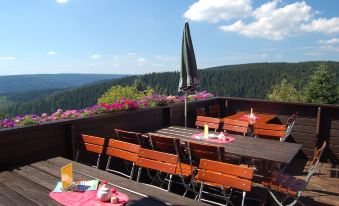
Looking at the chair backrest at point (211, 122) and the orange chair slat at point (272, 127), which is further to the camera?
the chair backrest at point (211, 122)

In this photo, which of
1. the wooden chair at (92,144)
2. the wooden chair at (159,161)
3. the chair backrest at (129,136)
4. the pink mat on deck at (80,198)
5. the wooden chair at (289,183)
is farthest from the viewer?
the chair backrest at (129,136)

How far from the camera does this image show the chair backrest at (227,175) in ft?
8.05

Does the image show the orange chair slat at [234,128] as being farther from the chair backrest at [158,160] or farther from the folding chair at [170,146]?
the chair backrest at [158,160]

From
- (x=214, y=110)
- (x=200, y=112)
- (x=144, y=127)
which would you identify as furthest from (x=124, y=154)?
(x=214, y=110)

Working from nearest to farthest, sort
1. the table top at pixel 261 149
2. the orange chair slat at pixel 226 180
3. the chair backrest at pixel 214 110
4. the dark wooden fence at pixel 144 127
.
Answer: the orange chair slat at pixel 226 180 < the table top at pixel 261 149 < the dark wooden fence at pixel 144 127 < the chair backrest at pixel 214 110

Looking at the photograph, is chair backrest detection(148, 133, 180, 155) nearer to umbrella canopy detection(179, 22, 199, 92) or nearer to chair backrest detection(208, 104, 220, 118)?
umbrella canopy detection(179, 22, 199, 92)

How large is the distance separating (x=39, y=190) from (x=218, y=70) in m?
64.0

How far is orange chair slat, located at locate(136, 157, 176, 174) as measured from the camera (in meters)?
Result: 2.87

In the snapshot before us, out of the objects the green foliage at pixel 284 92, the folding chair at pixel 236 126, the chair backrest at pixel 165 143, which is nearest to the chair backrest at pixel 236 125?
the folding chair at pixel 236 126

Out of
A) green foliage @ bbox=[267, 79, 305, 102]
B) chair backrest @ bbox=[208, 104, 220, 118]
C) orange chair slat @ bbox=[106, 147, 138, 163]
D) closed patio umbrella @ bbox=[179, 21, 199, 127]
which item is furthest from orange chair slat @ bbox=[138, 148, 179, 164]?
green foliage @ bbox=[267, 79, 305, 102]

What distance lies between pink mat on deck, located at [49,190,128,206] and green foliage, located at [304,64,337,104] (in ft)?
109

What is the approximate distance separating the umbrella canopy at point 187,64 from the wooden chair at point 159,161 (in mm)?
2376

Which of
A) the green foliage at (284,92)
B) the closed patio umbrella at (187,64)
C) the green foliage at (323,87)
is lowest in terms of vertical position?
the green foliage at (284,92)

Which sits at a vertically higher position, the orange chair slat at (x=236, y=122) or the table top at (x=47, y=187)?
the orange chair slat at (x=236, y=122)
